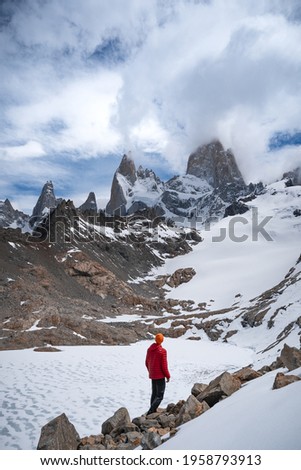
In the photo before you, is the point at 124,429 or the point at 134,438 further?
the point at 124,429

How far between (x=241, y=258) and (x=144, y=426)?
11512 cm

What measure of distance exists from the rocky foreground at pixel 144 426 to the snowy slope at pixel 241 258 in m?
67.0

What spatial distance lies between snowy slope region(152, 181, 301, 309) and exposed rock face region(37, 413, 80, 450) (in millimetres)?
68681

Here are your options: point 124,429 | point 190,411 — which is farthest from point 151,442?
point 124,429

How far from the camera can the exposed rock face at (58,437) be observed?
611 centimetres

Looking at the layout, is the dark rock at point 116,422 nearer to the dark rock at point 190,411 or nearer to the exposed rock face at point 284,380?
the dark rock at point 190,411

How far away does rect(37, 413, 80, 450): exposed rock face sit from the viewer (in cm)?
611

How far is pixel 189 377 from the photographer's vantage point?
1744cm

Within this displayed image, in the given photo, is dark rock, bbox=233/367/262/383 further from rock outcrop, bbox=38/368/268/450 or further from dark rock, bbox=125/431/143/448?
dark rock, bbox=125/431/143/448

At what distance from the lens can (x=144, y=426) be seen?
300 inches

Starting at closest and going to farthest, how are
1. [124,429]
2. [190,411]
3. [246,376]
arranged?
[190,411] → [124,429] → [246,376]

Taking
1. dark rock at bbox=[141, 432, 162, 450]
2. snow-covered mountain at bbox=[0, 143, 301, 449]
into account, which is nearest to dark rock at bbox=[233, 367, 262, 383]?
snow-covered mountain at bbox=[0, 143, 301, 449]

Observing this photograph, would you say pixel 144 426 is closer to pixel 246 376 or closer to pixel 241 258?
pixel 246 376

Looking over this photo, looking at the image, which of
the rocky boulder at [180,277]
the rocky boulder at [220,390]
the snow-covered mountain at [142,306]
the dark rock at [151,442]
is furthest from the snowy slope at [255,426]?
the rocky boulder at [180,277]
